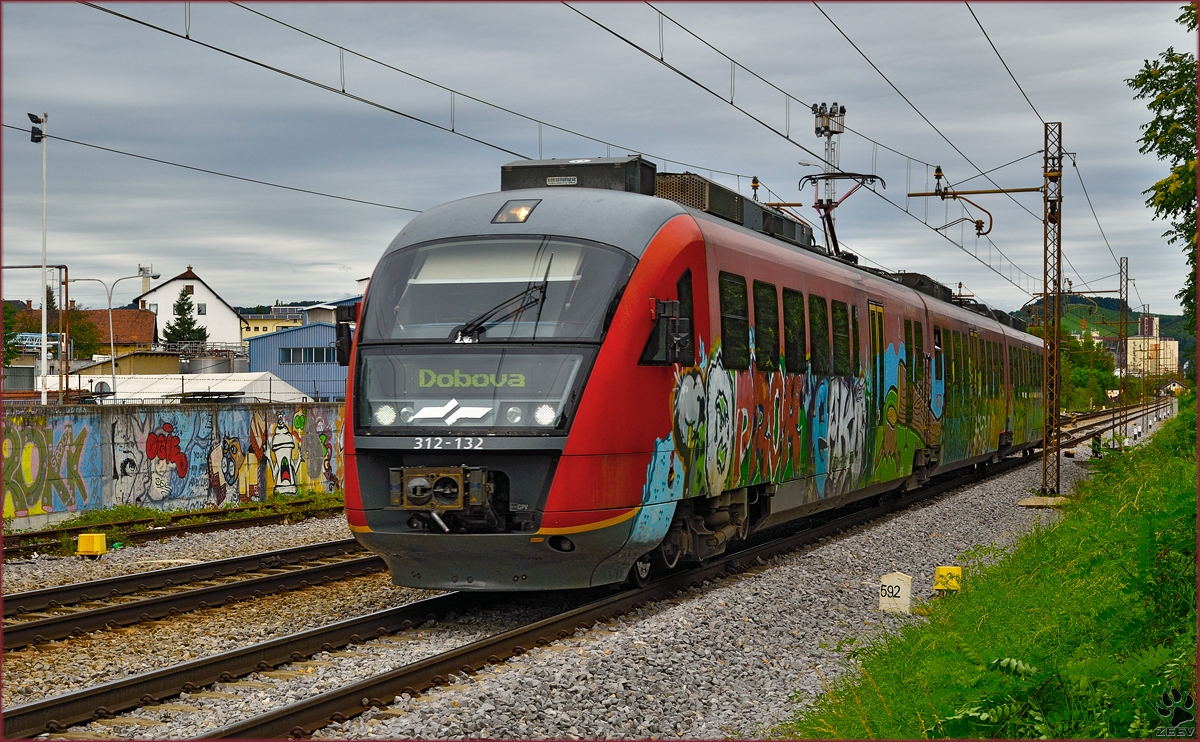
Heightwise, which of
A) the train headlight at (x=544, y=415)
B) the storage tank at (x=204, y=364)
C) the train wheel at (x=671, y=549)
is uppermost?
the storage tank at (x=204, y=364)

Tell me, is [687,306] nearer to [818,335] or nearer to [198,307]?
[818,335]

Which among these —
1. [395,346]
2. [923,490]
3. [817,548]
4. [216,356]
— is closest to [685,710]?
[395,346]

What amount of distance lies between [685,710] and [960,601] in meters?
3.98

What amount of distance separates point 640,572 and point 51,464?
1140 cm

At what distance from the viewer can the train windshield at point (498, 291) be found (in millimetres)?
9547

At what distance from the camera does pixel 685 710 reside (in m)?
7.37

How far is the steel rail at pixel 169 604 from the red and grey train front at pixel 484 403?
2068 millimetres

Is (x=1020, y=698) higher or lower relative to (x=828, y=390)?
lower

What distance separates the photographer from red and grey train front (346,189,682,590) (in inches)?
365

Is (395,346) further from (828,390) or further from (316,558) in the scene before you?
(828,390)

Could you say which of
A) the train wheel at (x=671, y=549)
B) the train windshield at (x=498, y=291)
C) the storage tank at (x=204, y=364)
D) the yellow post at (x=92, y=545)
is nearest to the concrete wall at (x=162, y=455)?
the yellow post at (x=92, y=545)

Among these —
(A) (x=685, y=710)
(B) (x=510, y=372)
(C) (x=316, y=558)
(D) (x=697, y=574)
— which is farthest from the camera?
(C) (x=316, y=558)

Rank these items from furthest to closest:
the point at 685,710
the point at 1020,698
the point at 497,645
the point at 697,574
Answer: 1. the point at 697,574
2. the point at 497,645
3. the point at 685,710
4. the point at 1020,698

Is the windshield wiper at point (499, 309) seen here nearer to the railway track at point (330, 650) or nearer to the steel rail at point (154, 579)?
the railway track at point (330, 650)
